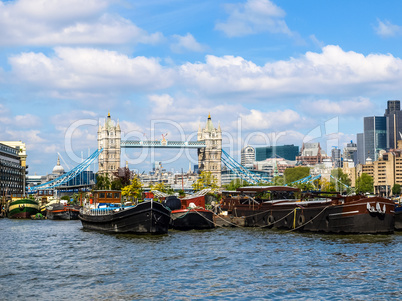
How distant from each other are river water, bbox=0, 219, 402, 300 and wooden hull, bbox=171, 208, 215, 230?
7165mm

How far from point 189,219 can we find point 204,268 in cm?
2594

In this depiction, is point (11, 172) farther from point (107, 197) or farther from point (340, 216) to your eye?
point (340, 216)

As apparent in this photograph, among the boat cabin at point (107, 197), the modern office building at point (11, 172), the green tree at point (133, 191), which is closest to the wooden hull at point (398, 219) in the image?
the boat cabin at point (107, 197)

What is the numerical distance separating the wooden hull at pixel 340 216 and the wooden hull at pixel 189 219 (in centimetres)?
714

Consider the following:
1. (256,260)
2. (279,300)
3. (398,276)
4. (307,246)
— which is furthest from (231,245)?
(279,300)

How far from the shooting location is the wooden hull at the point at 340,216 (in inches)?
2100

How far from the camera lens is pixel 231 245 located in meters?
49.8

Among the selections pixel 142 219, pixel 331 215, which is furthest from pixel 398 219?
pixel 142 219

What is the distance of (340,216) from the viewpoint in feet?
179

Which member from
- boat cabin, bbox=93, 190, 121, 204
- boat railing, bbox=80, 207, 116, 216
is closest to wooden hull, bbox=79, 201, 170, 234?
boat railing, bbox=80, 207, 116, 216

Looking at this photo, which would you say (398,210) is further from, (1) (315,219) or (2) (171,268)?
(2) (171,268)

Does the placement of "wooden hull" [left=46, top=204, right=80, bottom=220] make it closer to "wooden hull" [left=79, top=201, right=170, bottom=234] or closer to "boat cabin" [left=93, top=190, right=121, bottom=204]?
"boat cabin" [left=93, top=190, right=121, bottom=204]

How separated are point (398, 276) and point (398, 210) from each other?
30254 mm

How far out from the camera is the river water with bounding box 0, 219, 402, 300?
30.6 m
